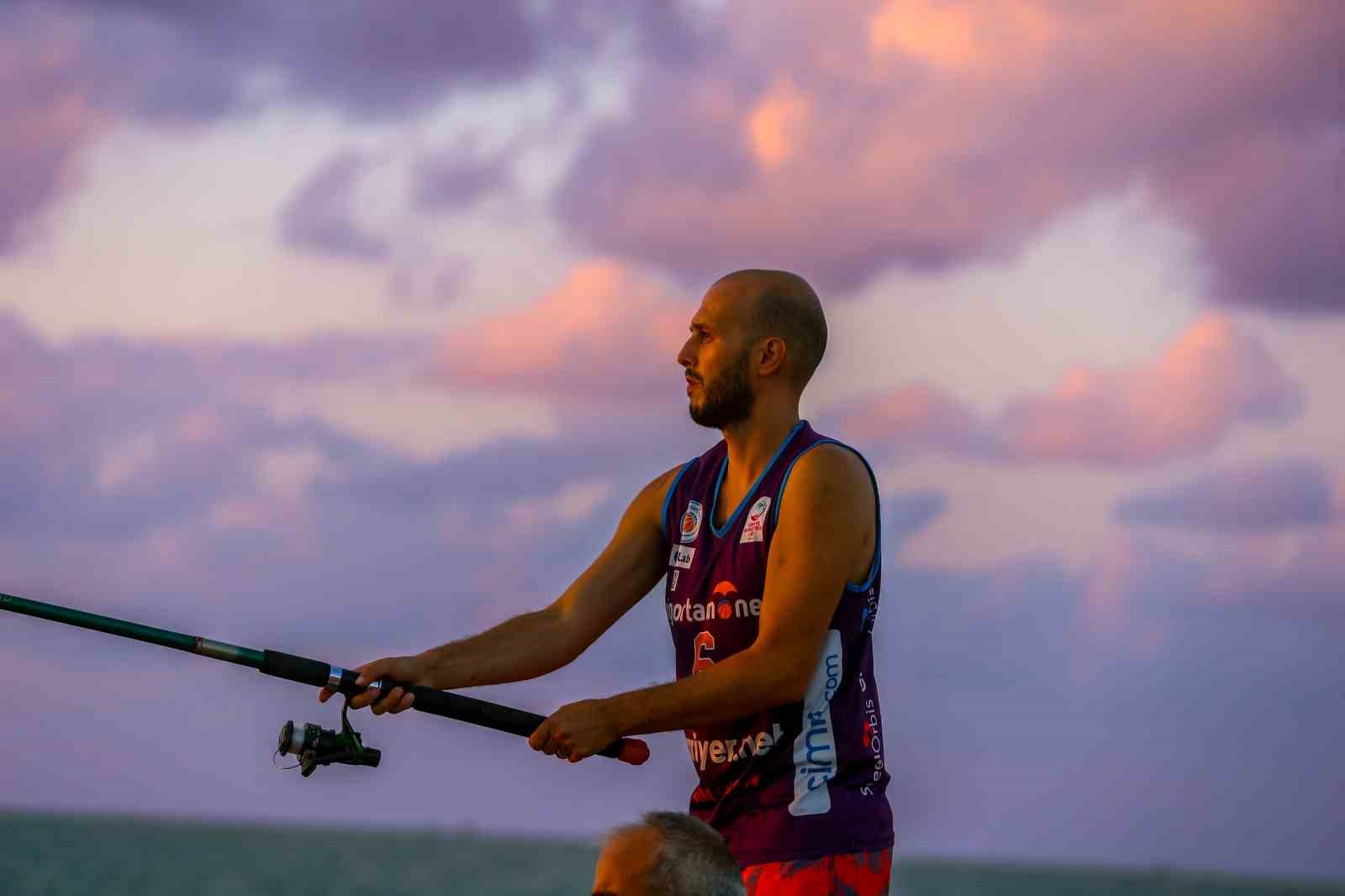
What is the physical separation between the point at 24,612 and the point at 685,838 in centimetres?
218

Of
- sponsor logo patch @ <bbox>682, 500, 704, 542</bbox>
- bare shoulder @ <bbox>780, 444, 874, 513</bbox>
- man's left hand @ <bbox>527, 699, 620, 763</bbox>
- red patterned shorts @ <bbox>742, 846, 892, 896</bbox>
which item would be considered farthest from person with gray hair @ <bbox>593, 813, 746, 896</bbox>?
sponsor logo patch @ <bbox>682, 500, 704, 542</bbox>

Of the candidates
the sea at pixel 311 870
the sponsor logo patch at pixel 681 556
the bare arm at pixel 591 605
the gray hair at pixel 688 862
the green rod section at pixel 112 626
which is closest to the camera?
the gray hair at pixel 688 862

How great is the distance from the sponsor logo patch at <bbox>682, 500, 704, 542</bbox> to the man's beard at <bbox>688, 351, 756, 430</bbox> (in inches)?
13.5

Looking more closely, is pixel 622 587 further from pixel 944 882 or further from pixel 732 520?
pixel 944 882

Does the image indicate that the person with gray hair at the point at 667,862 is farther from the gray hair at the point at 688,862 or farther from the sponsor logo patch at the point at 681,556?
the sponsor logo patch at the point at 681,556

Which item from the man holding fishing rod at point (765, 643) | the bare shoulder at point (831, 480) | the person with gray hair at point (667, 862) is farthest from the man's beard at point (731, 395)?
the person with gray hair at point (667, 862)

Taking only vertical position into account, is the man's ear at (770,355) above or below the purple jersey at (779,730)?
above

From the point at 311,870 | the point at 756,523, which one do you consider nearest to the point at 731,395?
the point at 756,523

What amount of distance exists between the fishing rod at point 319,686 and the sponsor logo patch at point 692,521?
892mm

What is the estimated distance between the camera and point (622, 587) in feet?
22.3

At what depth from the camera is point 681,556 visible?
6.47 m

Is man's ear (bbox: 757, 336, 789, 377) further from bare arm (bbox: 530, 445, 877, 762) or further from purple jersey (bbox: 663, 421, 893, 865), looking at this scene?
bare arm (bbox: 530, 445, 877, 762)

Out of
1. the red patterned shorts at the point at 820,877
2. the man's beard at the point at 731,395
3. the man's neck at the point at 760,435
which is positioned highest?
the man's beard at the point at 731,395

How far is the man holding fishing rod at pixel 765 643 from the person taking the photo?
5.77 meters
